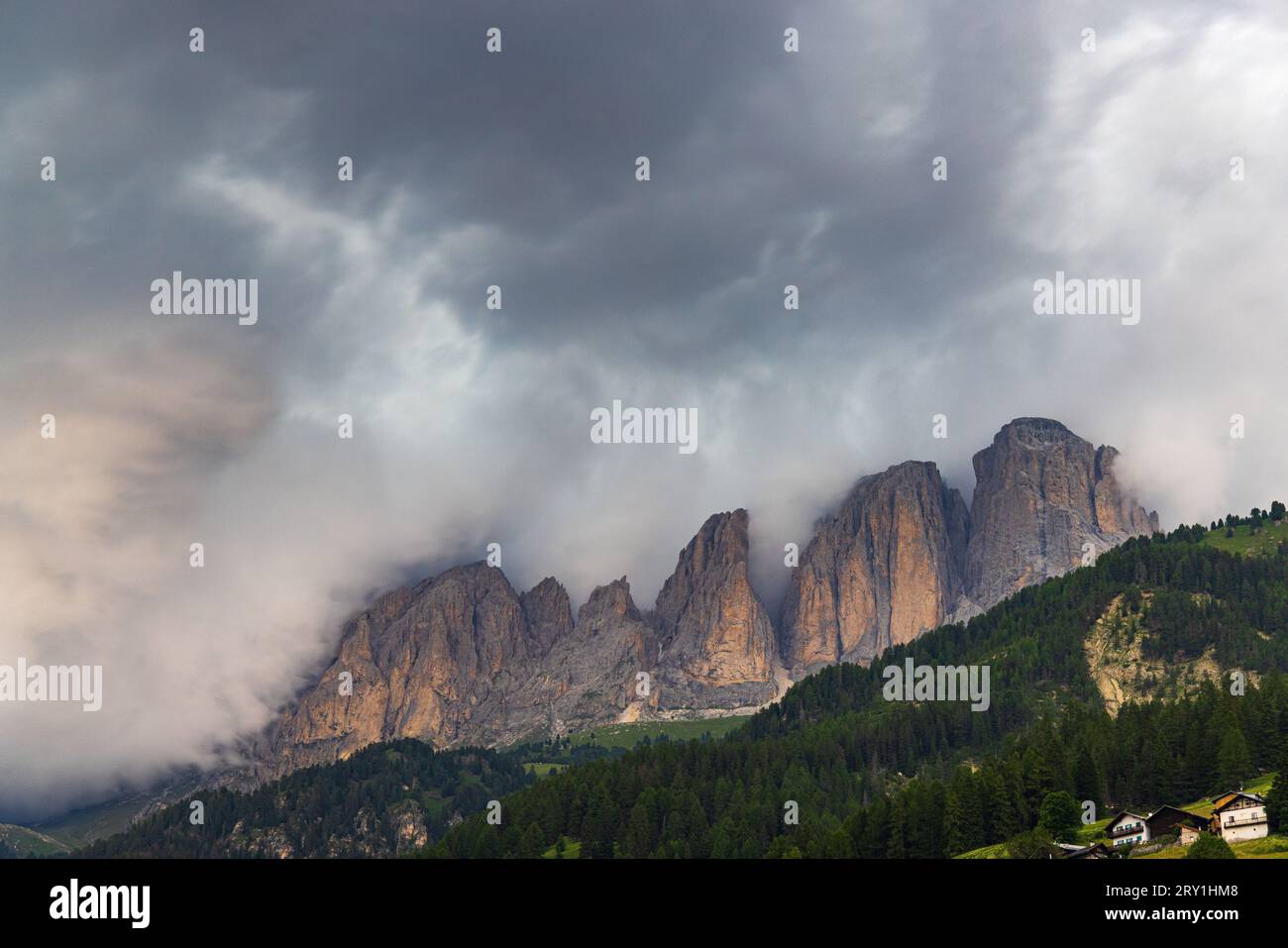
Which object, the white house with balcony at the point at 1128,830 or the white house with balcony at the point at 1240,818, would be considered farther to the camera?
the white house with balcony at the point at 1128,830

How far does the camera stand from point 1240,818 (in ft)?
481

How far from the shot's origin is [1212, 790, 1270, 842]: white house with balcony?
144 metres

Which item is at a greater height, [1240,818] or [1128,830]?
[1240,818]

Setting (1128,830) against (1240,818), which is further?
(1128,830)

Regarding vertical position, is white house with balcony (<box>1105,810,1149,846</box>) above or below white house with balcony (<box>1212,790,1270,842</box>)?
below

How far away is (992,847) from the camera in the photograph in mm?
→ 177500

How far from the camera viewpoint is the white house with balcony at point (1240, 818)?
144375 millimetres

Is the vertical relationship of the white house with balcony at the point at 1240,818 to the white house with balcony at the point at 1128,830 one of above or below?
above

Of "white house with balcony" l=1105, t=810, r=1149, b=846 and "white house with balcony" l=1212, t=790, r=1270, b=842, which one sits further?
"white house with balcony" l=1105, t=810, r=1149, b=846
